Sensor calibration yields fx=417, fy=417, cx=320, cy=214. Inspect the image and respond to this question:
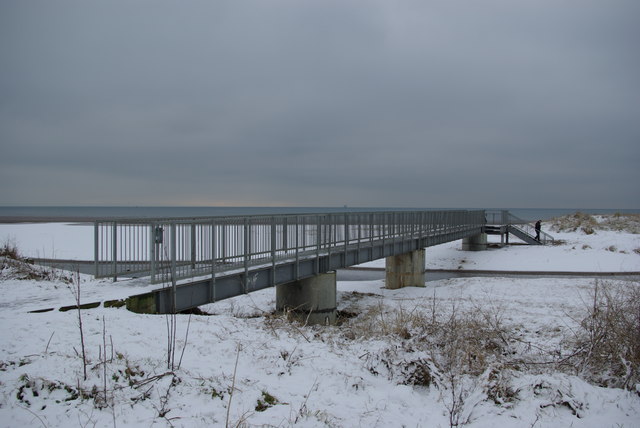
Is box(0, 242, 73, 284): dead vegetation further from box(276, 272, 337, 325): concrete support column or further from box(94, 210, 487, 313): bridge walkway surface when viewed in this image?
box(276, 272, 337, 325): concrete support column

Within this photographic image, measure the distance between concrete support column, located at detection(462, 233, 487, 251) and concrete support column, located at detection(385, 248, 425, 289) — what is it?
14547mm

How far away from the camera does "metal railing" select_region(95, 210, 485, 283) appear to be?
30.9 ft

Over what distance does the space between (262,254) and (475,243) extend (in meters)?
25.7

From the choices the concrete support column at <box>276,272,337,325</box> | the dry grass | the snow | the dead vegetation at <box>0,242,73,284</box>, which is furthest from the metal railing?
the dry grass

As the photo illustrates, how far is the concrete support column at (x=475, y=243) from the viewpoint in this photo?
3353 centimetres

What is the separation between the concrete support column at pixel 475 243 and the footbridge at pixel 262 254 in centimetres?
1183

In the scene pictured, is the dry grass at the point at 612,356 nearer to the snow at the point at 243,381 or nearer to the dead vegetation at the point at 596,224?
the snow at the point at 243,381

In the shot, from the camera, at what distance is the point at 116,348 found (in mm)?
5367

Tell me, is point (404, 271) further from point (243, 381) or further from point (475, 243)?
point (243, 381)

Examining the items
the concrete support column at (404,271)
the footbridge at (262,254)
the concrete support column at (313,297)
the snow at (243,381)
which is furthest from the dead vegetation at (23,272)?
the concrete support column at (404,271)

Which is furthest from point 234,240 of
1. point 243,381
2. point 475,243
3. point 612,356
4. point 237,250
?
point 475,243

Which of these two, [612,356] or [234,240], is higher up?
[234,240]

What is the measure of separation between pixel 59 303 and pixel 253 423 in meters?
A: 5.12

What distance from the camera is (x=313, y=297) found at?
14.4 m
